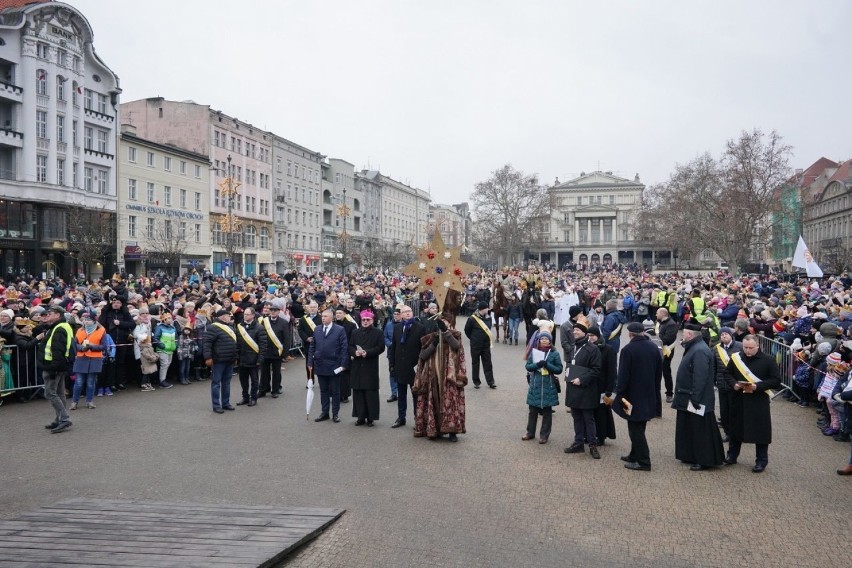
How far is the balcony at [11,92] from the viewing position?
115ft

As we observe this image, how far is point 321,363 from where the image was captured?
33.1 feet

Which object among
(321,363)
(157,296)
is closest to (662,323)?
(321,363)

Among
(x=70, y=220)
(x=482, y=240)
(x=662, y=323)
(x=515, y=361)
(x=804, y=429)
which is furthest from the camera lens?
(x=482, y=240)

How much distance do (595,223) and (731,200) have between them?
2873 inches

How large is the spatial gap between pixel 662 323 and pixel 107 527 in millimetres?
9470

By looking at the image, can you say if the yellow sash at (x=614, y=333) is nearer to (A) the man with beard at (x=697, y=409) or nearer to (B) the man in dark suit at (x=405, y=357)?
(A) the man with beard at (x=697, y=409)

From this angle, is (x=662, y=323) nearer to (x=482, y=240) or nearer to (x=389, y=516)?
(x=389, y=516)

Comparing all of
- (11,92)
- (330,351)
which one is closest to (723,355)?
(330,351)

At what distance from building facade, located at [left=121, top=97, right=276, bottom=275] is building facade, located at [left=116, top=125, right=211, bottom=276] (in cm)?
166

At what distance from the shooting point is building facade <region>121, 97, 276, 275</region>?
54.0m

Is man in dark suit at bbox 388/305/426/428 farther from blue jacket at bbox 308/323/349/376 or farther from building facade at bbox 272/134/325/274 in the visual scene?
building facade at bbox 272/134/325/274

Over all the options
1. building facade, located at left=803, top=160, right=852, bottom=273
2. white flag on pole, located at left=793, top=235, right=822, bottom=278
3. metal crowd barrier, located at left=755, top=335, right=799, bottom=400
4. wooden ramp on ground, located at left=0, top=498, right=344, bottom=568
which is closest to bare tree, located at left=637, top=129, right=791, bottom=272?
building facade, located at left=803, top=160, right=852, bottom=273

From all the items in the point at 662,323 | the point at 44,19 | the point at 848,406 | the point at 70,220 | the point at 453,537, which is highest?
the point at 44,19

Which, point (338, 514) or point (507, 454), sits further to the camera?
point (507, 454)
